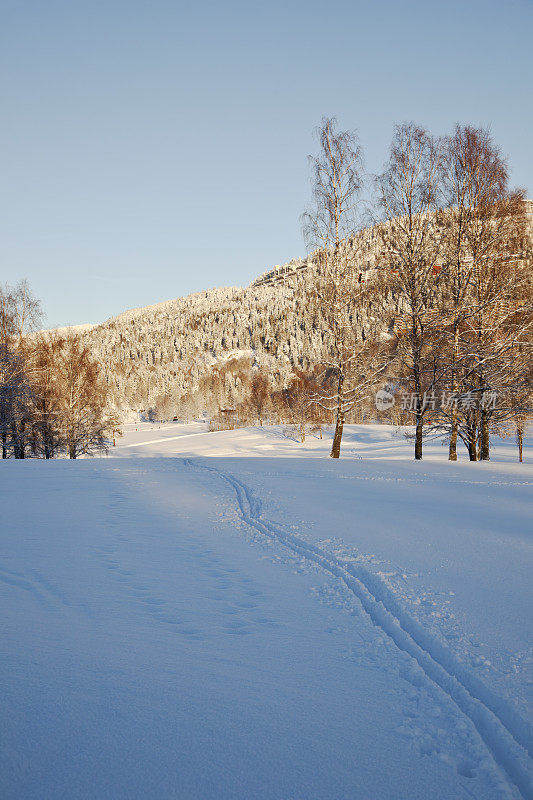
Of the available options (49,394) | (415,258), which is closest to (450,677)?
(415,258)

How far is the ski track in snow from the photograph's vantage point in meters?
2.22

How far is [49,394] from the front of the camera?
978 inches

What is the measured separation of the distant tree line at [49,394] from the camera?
2334 cm

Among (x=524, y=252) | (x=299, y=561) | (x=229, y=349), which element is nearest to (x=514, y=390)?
(x=524, y=252)

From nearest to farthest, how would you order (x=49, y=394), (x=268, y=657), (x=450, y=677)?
(x=450, y=677)
(x=268, y=657)
(x=49, y=394)

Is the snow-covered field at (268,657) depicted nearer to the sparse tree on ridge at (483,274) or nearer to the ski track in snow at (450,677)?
the ski track in snow at (450,677)

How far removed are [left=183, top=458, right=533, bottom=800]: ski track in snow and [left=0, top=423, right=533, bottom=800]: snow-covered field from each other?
1 cm

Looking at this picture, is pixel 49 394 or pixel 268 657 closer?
pixel 268 657

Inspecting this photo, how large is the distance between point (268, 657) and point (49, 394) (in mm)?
25396

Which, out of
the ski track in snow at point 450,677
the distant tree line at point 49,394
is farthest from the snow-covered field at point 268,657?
the distant tree line at point 49,394

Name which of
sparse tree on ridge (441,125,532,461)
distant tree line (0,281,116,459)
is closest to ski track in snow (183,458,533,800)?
sparse tree on ridge (441,125,532,461)

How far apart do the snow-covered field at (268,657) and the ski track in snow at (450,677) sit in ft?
0.04

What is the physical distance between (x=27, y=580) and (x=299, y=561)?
9.74 ft

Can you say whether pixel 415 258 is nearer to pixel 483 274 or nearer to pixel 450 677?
pixel 483 274
